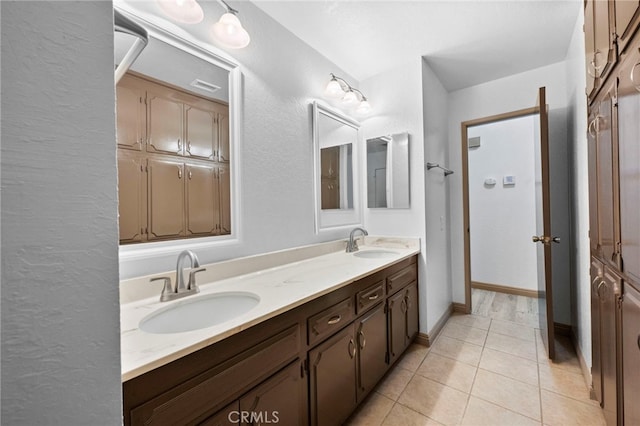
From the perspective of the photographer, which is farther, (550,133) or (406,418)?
Result: (550,133)

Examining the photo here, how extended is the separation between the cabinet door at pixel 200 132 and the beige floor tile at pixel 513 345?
2597mm

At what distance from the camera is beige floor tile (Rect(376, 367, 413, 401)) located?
1690mm

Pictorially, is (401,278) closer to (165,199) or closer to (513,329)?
(513,329)

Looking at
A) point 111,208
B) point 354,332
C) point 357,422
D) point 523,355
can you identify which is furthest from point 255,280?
point 523,355

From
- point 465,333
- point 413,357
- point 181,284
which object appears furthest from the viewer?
point 465,333

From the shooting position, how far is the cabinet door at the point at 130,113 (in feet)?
3.52

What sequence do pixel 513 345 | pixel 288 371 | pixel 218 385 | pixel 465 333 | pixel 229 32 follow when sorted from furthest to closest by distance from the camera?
pixel 465 333 → pixel 513 345 → pixel 229 32 → pixel 288 371 → pixel 218 385

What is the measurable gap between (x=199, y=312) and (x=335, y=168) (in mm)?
1555

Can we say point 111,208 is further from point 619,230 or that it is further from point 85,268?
point 619,230

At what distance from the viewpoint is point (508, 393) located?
1.66 m

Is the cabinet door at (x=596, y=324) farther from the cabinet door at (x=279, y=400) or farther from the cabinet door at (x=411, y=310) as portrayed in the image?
the cabinet door at (x=279, y=400)

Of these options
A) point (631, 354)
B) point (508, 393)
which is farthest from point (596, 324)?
point (508, 393)

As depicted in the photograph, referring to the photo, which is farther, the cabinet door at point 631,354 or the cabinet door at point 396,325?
the cabinet door at point 396,325

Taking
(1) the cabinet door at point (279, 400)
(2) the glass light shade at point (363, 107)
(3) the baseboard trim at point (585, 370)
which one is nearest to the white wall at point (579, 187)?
(3) the baseboard trim at point (585, 370)
